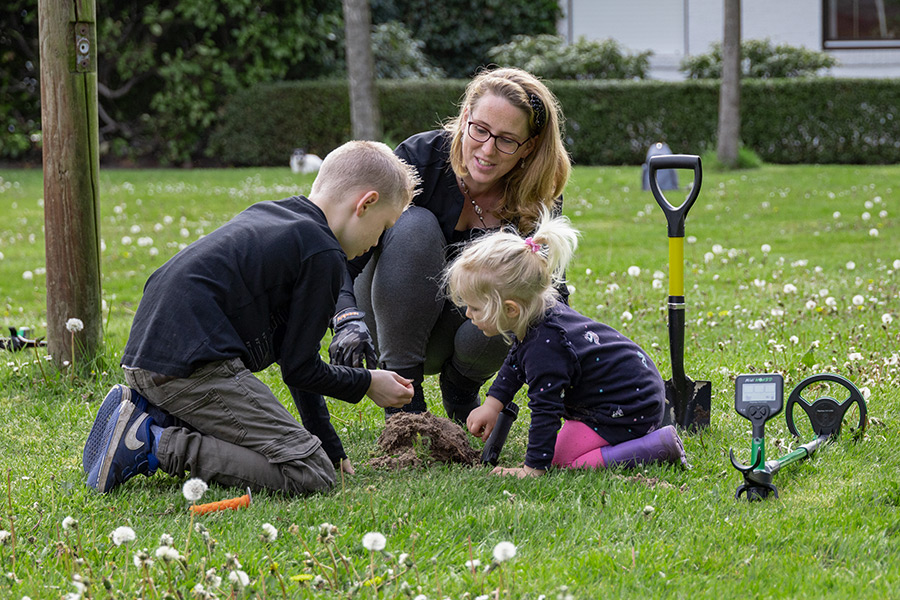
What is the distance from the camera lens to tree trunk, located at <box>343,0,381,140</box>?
1260cm

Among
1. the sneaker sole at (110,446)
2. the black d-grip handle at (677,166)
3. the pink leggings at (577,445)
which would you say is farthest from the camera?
the black d-grip handle at (677,166)

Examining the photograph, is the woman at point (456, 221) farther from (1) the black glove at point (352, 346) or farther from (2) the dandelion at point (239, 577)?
(2) the dandelion at point (239, 577)

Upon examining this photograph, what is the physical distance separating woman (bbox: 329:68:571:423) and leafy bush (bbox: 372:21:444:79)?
1410 cm

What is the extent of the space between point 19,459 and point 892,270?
562 centimetres

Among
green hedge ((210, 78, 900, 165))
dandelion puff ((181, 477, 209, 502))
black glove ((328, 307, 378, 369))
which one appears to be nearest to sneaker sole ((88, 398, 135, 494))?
black glove ((328, 307, 378, 369))

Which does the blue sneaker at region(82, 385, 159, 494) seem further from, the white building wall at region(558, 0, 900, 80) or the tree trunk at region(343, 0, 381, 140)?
the white building wall at region(558, 0, 900, 80)

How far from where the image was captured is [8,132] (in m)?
15.4

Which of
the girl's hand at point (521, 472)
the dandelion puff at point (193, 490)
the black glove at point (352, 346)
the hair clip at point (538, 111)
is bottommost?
the girl's hand at point (521, 472)

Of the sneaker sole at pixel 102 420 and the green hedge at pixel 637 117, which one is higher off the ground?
the green hedge at pixel 637 117

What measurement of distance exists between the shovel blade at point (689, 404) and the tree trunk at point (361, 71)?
9.82 metres

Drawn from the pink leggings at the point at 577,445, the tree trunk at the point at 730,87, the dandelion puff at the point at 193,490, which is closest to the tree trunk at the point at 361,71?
the tree trunk at the point at 730,87

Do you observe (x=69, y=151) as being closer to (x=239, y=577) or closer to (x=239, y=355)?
(x=239, y=355)

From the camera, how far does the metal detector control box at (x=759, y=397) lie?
2.82 metres

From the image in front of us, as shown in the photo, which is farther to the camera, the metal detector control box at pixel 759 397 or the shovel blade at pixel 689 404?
the shovel blade at pixel 689 404
